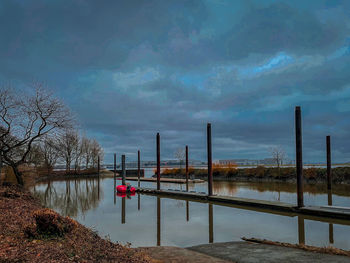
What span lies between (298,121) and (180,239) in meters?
9.25

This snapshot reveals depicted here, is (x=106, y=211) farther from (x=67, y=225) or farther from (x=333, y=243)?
(x=333, y=243)

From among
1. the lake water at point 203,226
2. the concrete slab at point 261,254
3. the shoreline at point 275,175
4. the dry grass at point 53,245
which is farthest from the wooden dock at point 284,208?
the shoreline at point 275,175

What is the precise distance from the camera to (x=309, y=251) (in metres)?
7.59

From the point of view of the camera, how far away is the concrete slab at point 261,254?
6.85m

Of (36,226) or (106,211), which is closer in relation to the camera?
(36,226)

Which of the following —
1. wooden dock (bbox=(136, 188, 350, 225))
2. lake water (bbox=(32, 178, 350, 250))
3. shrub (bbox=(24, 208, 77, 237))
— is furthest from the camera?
wooden dock (bbox=(136, 188, 350, 225))

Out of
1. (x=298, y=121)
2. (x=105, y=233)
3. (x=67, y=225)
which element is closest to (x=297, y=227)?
(x=298, y=121)

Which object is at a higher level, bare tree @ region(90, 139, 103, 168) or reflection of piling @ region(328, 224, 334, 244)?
bare tree @ region(90, 139, 103, 168)

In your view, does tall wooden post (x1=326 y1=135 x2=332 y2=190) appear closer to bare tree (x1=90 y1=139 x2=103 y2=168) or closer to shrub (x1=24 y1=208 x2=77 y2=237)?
shrub (x1=24 y1=208 x2=77 y2=237)

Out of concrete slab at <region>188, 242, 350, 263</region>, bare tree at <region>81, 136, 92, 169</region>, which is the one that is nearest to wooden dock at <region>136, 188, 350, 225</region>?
concrete slab at <region>188, 242, 350, 263</region>

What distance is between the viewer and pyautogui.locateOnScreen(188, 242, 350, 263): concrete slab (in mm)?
6849

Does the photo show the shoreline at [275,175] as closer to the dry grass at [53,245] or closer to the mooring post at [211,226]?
the mooring post at [211,226]

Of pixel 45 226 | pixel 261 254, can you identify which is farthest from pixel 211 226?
pixel 45 226

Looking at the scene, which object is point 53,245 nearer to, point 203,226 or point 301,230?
point 203,226
